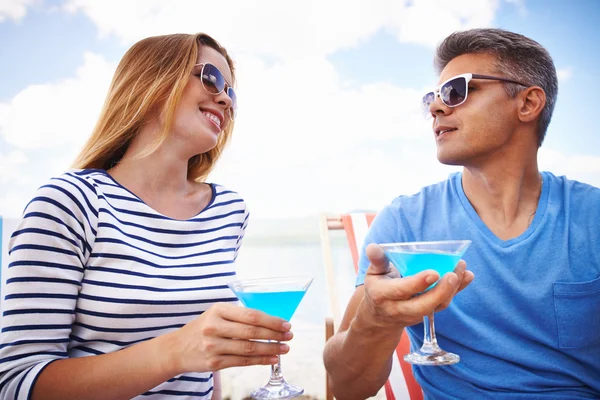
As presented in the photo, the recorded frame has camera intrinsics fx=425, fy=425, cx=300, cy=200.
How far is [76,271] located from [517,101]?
5.89 ft

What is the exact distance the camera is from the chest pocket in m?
1.47

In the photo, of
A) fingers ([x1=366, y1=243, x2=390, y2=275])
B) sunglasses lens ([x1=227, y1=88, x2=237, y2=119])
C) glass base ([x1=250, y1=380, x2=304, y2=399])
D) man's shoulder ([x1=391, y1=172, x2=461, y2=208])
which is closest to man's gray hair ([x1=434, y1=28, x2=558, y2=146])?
man's shoulder ([x1=391, y1=172, x2=461, y2=208])

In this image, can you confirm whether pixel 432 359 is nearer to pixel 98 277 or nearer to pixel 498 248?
pixel 498 248

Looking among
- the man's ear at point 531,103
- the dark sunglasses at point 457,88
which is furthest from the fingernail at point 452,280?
the man's ear at point 531,103

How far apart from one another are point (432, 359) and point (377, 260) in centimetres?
31

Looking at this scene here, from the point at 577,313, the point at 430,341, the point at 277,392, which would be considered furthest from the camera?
the point at 577,313

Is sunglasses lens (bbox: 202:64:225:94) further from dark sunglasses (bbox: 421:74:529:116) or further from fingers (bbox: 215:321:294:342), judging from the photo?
fingers (bbox: 215:321:294:342)

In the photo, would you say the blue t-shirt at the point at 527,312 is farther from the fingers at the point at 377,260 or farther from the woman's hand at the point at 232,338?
the woman's hand at the point at 232,338

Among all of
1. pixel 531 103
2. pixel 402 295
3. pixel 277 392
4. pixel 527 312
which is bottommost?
pixel 277 392

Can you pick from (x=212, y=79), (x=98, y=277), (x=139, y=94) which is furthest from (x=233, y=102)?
(x=98, y=277)

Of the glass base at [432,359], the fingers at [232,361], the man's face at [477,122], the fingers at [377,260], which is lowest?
the glass base at [432,359]

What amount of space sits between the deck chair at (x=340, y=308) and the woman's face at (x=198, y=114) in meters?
1.14

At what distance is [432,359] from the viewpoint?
44.6 inches

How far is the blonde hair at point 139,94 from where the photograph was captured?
1.68 m
